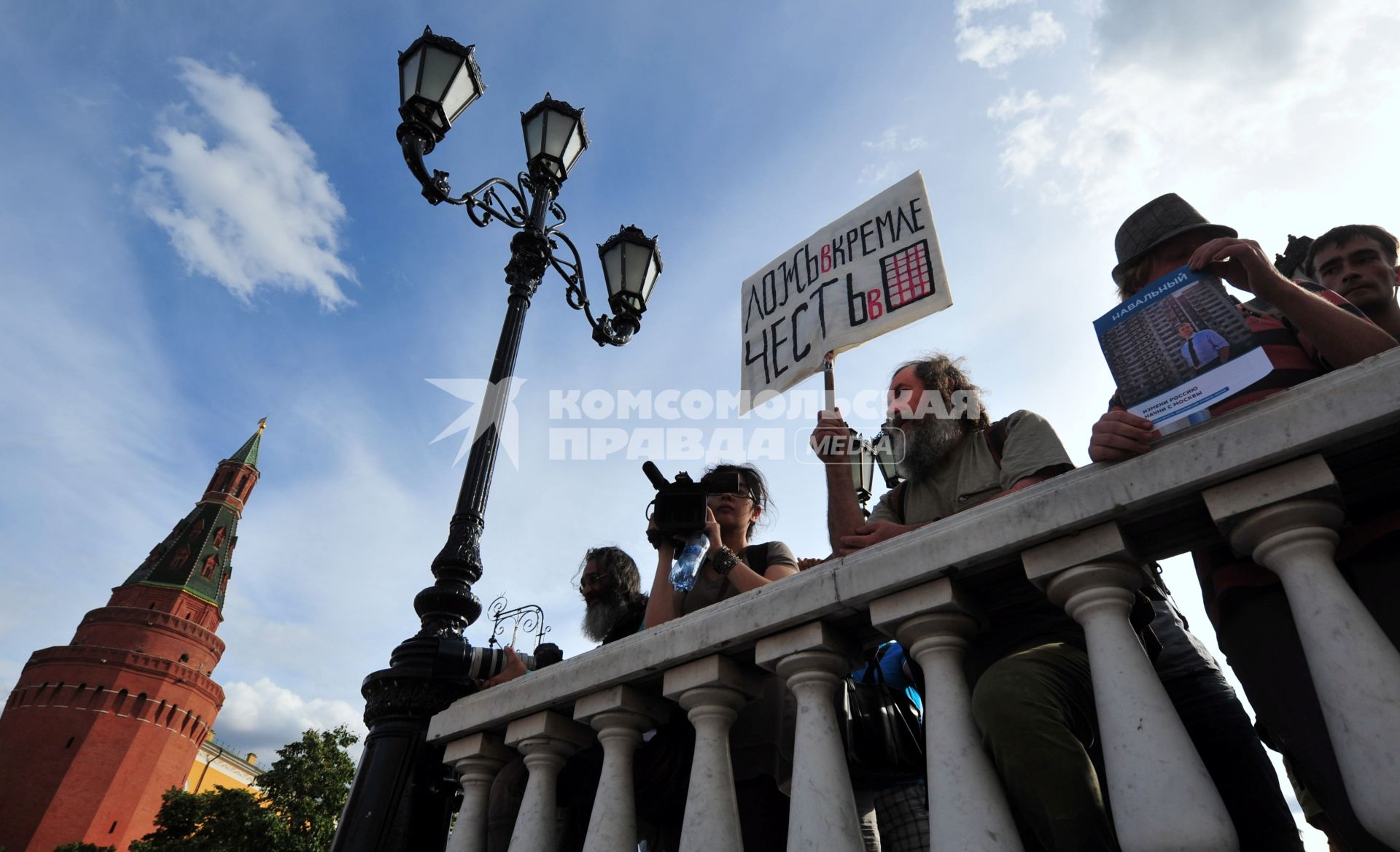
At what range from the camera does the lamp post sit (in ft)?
9.31

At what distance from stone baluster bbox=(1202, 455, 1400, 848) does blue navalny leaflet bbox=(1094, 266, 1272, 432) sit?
0.83 feet

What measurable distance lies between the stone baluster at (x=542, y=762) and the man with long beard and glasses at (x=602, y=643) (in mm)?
164

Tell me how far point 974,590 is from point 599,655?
3.35 ft

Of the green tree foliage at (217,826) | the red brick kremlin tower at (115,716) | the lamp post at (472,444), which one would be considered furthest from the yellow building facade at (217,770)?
the lamp post at (472,444)

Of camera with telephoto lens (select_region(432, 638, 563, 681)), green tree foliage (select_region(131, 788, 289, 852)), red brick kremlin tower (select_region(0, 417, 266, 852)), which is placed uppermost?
red brick kremlin tower (select_region(0, 417, 266, 852))

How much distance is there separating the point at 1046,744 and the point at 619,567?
2.69m

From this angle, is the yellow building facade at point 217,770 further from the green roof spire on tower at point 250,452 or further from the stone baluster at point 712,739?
the stone baluster at point 712,739

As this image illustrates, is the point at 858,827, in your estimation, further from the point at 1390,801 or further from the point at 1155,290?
the point at 1155,290

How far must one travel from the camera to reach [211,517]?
171ft

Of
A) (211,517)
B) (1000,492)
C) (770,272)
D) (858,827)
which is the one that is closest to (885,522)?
(1000,492)

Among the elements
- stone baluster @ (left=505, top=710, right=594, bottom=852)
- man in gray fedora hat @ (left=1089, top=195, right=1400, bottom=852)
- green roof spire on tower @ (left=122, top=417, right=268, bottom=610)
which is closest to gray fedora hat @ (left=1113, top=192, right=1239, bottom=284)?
man in gray fedora hat @ (left=1089, top=195, right=1400, bottom=852)

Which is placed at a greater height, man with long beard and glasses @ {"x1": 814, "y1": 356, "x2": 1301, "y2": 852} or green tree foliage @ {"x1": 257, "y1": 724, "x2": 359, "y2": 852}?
green tree foliage @ {"x1": 257, "y1": 724, "x2": 359, "y2": 852}

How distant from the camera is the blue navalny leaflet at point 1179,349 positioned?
156 cm

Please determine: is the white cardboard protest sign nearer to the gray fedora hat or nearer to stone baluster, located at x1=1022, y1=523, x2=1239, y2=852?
the gray fedora hat
